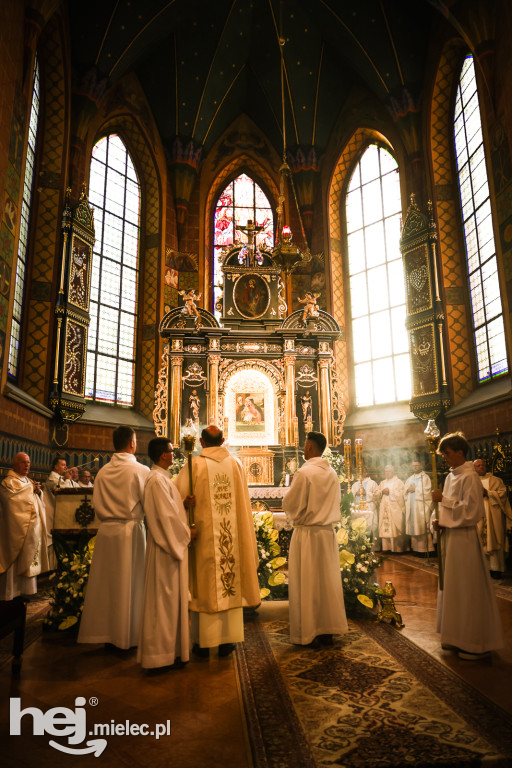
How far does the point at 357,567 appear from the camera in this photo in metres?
5.81

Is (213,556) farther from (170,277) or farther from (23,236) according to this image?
(170,277)

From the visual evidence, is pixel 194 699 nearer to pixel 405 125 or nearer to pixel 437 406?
pixel 437 406

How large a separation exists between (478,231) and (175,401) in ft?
22.9

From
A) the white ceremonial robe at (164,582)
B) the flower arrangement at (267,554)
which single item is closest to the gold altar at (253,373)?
the flower arrangement at (267,554)

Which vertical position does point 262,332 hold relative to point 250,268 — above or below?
below

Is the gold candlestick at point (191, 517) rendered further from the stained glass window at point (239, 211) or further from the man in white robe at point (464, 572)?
the stained glass window at point (239, 211)

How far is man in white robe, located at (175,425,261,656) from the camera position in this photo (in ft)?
14.2

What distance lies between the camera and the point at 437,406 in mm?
11359

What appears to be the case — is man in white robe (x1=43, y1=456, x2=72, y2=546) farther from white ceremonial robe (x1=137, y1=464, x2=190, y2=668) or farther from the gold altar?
white ceremonial robe (x1=137, y1=464, x2=190, y2=668)

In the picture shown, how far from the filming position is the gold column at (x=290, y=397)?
10844 millimetres

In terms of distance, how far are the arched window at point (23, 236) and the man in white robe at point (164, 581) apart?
7113 millimetres

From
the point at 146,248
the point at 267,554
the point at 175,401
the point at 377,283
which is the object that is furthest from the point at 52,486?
the point at 377,283

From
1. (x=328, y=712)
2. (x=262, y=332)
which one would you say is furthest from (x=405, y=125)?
(x=328, y=712)

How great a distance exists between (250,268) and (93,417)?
468 centimetres
